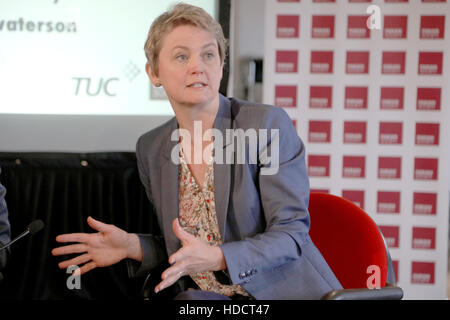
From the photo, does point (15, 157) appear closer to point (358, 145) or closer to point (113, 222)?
point (113, 222)

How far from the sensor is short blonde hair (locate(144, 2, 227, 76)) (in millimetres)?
1408

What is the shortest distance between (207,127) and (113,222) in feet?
4.11

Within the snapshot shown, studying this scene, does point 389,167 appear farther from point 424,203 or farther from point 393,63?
point 393,63

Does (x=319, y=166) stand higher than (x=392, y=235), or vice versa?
(x=319, y=166)

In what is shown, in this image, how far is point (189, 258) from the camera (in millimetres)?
1161

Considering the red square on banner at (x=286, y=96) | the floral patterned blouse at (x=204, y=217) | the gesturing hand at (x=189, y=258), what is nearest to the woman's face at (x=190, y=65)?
the floral patterned blouse at (x=204, y=217)

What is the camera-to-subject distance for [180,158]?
1538mm

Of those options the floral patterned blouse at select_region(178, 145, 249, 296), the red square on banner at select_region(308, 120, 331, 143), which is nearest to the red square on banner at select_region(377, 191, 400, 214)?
the red square on banner at select_region(308, 120, 331, 143)

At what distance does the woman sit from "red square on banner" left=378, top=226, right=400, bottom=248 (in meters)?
1.74

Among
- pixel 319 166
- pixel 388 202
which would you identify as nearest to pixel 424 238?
pixel 388 202

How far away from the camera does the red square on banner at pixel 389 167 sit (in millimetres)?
2973

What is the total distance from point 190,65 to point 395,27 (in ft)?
6.44

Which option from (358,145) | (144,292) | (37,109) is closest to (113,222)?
(37,109)

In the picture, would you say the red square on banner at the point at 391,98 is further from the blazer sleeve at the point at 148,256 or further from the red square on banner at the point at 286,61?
the blazer sleeve at the point at 148,256
